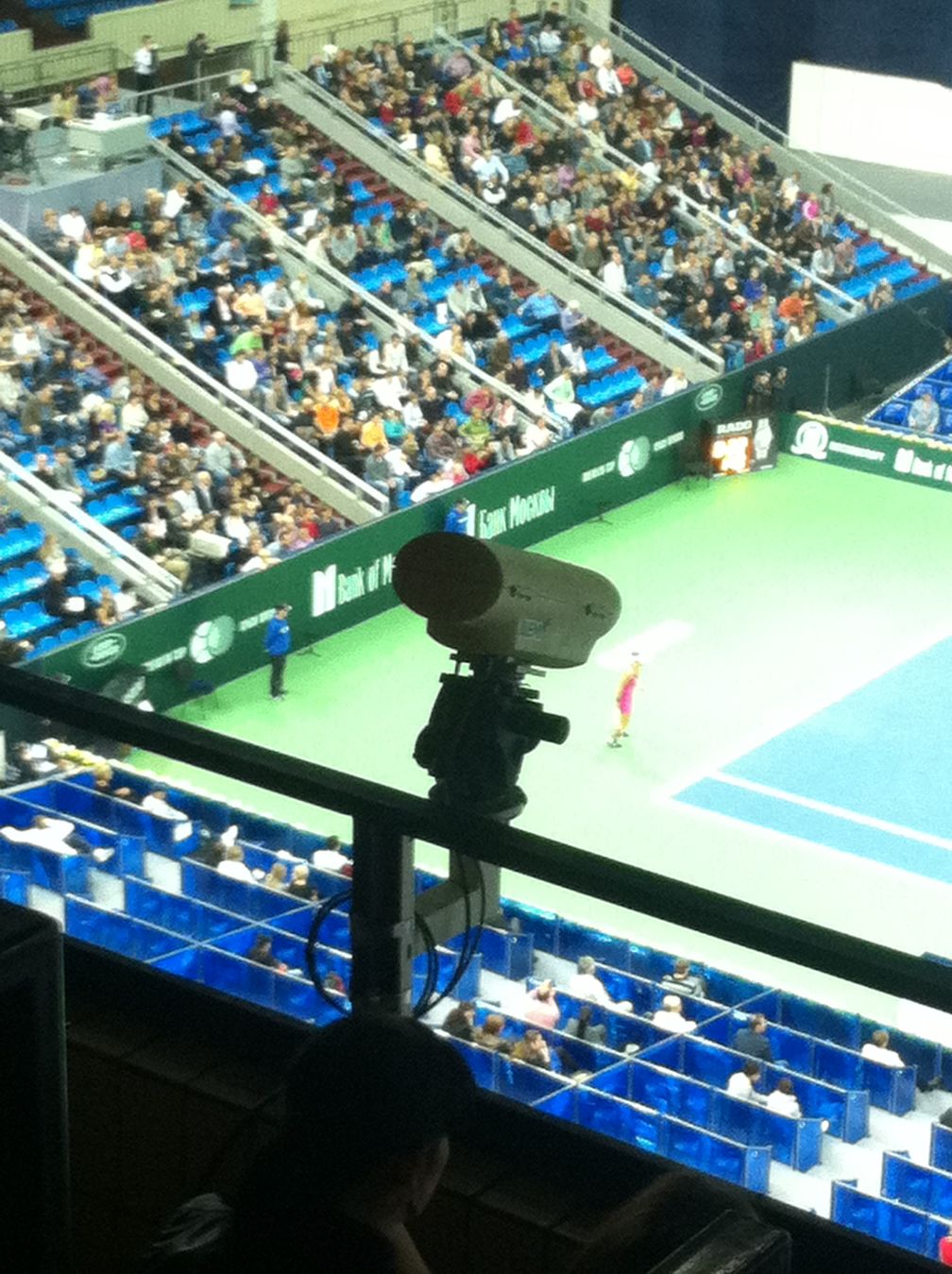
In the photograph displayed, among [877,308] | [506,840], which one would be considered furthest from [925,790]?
[506,840]

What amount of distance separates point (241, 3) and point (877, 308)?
1159cm

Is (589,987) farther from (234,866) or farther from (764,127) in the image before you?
(764,127)

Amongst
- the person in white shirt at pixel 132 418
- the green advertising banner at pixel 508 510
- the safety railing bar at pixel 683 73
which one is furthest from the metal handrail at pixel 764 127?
the person in white shirt at pixel 132 418

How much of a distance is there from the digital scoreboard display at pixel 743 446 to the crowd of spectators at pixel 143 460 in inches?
278

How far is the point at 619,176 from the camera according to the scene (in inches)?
1496

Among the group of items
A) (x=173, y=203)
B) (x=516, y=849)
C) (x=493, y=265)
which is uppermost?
(x=516, y=849)

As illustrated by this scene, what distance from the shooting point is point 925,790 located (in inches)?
921

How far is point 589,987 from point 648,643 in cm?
1064

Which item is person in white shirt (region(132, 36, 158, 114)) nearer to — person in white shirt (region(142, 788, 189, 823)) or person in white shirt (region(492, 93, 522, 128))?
person in white shirt (region(492, 93, 522, 128))

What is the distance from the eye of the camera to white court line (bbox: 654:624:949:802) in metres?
23.2

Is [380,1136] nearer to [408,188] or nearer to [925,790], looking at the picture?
[925,790]

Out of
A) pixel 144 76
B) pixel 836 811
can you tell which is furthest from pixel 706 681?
pixel 144 76

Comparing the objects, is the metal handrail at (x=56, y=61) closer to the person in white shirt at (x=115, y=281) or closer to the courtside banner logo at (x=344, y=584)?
the person in white shirt at (x=115, y=281)

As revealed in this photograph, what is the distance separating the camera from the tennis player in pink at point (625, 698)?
23.0 metres
